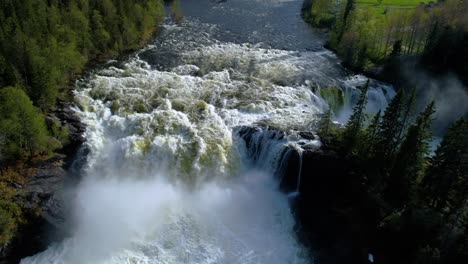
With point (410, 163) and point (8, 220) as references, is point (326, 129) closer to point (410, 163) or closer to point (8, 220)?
point (410, 163)

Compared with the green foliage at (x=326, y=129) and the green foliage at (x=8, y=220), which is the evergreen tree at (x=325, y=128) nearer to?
the green foliage at (x=326, y=129)

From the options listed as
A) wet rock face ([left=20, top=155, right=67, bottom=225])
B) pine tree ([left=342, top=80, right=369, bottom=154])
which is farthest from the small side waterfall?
wet rock face ([left=20, top=155, right=67, bottom=225])

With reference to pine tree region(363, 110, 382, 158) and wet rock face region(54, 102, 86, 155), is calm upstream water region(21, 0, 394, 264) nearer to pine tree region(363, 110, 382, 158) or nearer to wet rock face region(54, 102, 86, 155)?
wet rock face region(54, 102, 86, 155)

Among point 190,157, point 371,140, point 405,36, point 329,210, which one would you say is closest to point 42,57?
point 190,157

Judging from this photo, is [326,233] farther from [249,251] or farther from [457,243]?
[457,243]

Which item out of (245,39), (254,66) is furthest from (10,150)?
(245,39)
